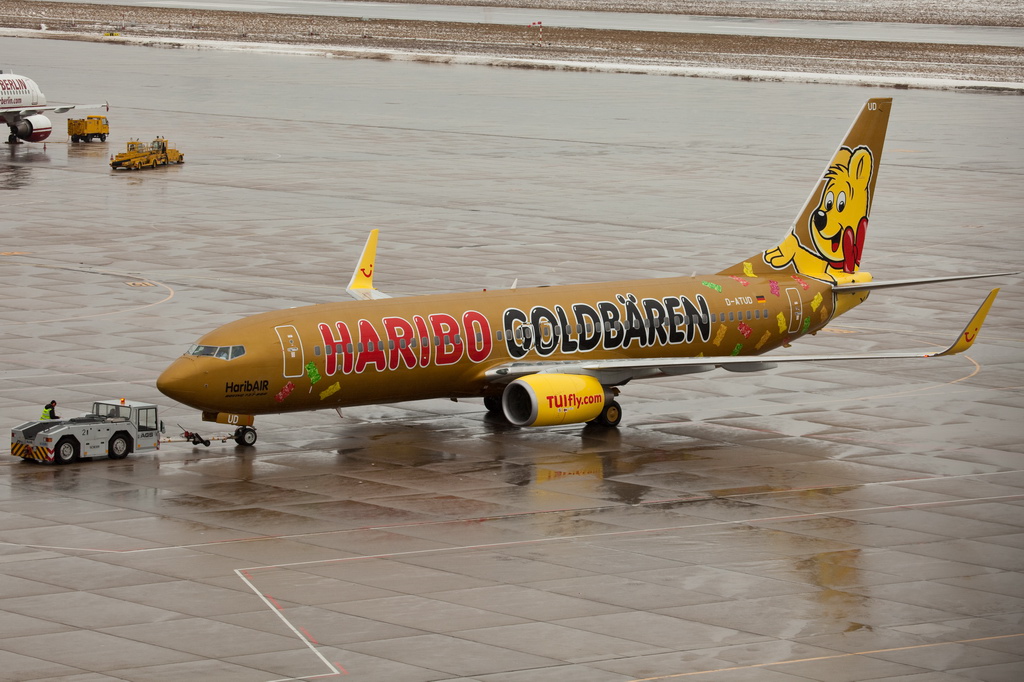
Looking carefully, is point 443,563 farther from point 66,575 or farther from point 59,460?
point 59,460

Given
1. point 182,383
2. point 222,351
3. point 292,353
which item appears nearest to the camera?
point 182,383

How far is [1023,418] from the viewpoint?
61812mm

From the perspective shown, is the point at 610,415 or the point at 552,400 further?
the point at 610,415

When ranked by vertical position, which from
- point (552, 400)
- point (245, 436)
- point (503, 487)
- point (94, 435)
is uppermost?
point (552, 400)

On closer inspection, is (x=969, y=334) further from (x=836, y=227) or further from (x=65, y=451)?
(x=65, y=451)

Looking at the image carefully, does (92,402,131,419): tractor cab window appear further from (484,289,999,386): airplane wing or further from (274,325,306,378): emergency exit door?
(484,289,999,386): airplane wing

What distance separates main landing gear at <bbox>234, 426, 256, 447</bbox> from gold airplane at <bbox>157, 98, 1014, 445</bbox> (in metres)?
0.06

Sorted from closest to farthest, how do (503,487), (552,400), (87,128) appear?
(503,487) → (552,400) → (87,128)

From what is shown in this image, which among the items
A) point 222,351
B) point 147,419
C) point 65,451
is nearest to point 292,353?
point 222,351

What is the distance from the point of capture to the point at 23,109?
13900 cm

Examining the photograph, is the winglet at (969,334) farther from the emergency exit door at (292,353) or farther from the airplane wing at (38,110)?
the airplane wing at (38,110)

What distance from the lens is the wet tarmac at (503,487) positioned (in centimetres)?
3891

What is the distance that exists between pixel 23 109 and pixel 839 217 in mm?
90594

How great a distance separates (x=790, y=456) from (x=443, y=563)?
16529 mm
